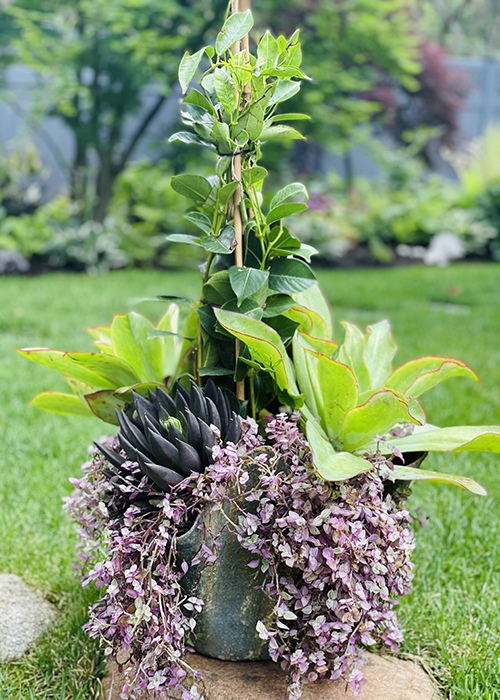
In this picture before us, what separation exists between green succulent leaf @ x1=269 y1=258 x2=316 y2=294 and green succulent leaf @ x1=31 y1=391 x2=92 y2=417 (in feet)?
2.00

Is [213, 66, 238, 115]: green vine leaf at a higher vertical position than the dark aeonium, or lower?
higher

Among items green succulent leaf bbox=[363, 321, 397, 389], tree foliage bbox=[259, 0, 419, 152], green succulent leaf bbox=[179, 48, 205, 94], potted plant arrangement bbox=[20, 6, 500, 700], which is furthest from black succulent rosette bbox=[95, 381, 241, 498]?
tree foliage bbox=[259, 0, 419, 152]

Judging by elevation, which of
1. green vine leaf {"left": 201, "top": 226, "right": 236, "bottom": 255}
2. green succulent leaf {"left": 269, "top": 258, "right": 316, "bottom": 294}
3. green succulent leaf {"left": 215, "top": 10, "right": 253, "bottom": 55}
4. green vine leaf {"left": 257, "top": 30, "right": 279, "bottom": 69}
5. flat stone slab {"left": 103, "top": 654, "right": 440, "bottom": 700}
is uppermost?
green succulent leaf {"left": 215, "top": 10, "right": 253, "bottom": 55}

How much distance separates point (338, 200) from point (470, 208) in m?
1.98

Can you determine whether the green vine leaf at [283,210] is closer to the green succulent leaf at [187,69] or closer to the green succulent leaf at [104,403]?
the green succulent leaf at [187,69]

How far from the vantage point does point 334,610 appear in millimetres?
1179

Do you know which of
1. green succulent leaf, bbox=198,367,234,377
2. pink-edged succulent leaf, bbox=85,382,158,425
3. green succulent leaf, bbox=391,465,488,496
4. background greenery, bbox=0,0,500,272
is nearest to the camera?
green succulent leaf, bbox=391,465,488,496

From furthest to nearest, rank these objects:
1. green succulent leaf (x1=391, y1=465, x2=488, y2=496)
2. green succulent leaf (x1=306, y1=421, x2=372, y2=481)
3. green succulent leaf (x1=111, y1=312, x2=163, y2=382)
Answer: green succulent leaf (x1=111, y1=312, x2=163, y2=382) → green succulent leaf (x1=391, y1=465, x2=488, y2=496) → green succulent leaf (x1=306, y1=421, x2=372, y2=481)

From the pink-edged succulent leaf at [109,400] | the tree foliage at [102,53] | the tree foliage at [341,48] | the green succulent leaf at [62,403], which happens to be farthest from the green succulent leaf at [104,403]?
Answer: the tree foliage at [341,48]

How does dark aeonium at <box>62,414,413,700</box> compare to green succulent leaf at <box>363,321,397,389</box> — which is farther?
green succulent leaf at <box>363,321,397,389</box>

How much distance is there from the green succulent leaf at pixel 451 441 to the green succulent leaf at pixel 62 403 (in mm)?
766

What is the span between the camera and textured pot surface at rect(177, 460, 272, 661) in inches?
47.3

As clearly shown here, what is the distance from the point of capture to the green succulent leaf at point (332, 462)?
1.12m

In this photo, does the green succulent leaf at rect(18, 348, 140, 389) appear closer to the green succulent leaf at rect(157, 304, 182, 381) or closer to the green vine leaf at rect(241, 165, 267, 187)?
the green succulent leaf at rect(157, 304, 182, 381)
